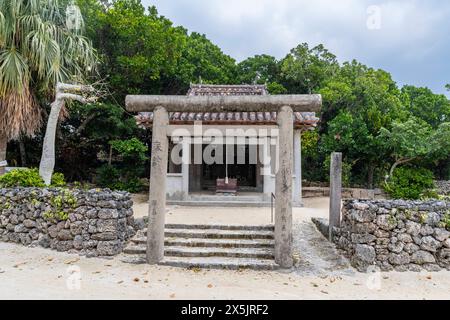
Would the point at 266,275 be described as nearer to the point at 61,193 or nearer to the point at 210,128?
the point at 61,193

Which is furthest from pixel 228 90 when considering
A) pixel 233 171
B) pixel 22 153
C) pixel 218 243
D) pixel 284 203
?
pixel 22 153

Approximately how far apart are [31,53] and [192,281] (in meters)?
7.97

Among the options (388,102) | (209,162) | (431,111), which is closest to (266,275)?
(209,162)

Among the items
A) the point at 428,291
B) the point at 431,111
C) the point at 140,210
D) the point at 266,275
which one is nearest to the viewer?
the point at 428,291

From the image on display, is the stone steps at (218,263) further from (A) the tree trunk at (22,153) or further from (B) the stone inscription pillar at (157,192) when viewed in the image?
(A) the tree trunk at (22,153)

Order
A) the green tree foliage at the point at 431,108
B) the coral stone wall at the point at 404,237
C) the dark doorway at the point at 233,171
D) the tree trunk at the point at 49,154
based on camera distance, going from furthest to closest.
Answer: the green tree foliage at the point at 431,108 < the dark doorway at the point at 233,171 < the tree trunk at the point at 49,154 < the coral stone wall at the point at 404,237

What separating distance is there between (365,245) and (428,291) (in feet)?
3.31

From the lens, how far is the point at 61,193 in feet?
Answer: 18.7

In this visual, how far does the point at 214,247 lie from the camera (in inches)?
222

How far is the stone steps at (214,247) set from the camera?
4965 mm

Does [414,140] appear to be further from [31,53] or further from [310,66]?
[31,53]

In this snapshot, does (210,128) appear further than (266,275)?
Yes

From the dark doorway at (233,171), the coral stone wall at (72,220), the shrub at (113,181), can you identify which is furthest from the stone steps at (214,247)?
the dark doorway at (233,171)

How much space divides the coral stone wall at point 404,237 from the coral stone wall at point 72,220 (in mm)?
4359
